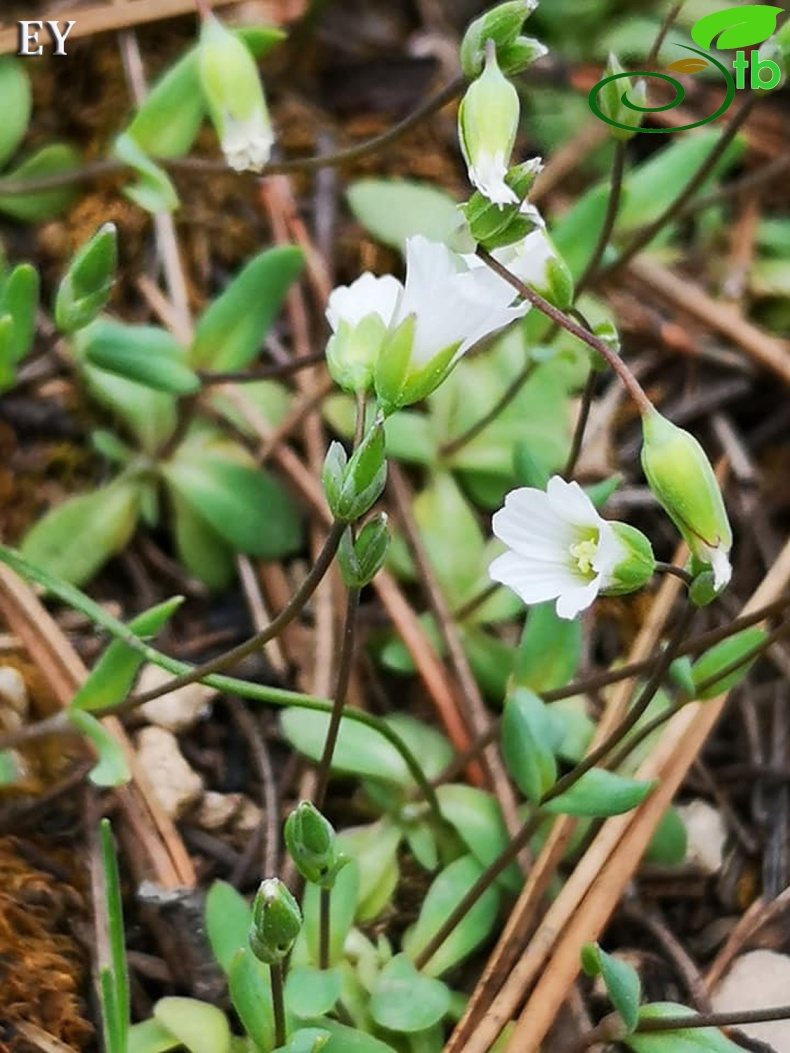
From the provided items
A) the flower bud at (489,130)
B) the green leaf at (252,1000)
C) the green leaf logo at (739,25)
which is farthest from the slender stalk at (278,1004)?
the green leaf logo at (739,25)

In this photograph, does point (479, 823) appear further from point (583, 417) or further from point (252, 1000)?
point (583, 417)

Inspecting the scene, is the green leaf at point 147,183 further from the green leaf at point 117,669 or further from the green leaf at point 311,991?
the green leaf at point 311,991

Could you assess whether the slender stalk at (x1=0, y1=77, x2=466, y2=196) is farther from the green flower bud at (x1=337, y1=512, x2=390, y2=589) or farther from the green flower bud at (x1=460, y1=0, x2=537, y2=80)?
the green flower bud at (x1=337, y1=512, x2=390, y2=589)

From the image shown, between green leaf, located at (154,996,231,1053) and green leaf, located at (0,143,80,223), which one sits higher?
green leaf, located at (0,143,80,223)

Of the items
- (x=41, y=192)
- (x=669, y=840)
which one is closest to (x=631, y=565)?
(x=669, y=840)

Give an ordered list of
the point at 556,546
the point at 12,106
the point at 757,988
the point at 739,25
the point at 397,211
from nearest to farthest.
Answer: the point at 556,546 → the point at 757,988 → the point at 739,25 → the point at 12,106 → the point at 397,211

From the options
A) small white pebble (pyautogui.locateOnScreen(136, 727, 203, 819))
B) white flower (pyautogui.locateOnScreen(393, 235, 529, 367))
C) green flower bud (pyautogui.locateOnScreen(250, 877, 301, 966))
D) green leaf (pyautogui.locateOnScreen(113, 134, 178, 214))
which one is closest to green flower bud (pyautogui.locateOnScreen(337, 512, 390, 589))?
white flower (pyautogui.locateOnScreen(393, 235, 529, 367))

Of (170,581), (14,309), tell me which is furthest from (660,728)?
(14,309)
